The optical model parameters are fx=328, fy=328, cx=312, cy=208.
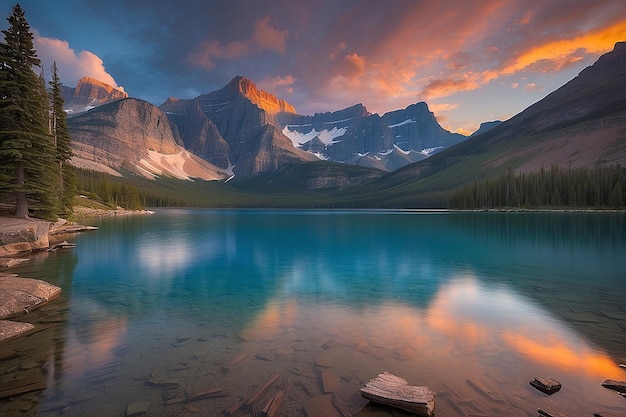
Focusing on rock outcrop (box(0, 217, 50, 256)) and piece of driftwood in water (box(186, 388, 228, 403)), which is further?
rock outcrop (box(0, 217, 50, 256))

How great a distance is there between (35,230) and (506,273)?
53.8 meters

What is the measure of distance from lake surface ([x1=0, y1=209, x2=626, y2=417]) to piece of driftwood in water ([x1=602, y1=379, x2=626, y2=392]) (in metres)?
0.27

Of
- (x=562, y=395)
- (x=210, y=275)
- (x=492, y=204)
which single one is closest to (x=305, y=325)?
(x=562, y=395)

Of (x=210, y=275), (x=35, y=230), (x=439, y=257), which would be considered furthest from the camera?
(x=439, y=257)

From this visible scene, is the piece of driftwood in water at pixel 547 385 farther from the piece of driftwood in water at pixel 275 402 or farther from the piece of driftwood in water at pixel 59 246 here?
the piece of driftwood in water at pixel 59 246

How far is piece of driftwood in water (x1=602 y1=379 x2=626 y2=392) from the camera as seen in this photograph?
36.3 ft

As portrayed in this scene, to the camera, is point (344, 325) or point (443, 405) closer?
point (443, 405)

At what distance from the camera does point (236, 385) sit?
1141 centimetres

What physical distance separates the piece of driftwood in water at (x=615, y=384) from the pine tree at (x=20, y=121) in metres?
54.6

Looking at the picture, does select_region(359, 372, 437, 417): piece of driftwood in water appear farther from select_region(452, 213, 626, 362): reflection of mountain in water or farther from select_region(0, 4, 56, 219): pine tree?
select_region(0, 4, 56, 219): pine tree

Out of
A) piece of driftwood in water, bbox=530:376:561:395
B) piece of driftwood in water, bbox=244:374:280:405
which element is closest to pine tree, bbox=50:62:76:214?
piece of driftwood in water, bbox=244:374:280:405

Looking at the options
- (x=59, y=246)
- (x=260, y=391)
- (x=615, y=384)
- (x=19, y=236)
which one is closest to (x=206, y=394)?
(x=260, y=391)

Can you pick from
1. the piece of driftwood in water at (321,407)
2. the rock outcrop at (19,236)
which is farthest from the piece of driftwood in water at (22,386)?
the rock outcrop at (19,236)

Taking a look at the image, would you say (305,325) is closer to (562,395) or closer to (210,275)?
(562,395)
